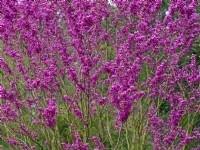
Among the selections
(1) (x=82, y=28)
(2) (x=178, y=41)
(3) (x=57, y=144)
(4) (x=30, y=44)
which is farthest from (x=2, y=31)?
(2) (x=178, y=41)

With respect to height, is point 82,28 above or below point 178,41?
above

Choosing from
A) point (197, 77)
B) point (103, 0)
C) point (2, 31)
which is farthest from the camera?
point (103, 0)

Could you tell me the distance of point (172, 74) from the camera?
13.6 feet

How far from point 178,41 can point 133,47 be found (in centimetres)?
57

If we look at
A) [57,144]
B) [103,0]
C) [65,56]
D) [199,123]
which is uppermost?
[103,0]

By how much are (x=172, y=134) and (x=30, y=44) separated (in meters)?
1.93

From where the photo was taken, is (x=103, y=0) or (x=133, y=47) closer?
(x=133, y=47)

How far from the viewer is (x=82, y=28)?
342 cm

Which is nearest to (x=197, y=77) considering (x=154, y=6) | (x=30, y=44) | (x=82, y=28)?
(x=154, y=6)

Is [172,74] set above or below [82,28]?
below

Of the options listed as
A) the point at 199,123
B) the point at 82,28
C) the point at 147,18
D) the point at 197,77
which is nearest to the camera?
the point at 82,28

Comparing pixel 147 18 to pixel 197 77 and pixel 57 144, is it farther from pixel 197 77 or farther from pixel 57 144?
pixel 57 144

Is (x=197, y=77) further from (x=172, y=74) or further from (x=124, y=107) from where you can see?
(x=124, y=107)

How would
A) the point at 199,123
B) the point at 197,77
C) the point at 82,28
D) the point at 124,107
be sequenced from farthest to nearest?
the point at 199,123 < the point at 197,77 < the point at 82,28 < the point at 124,107
